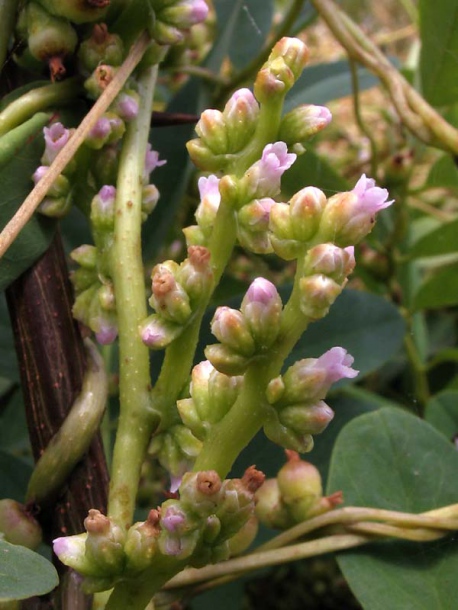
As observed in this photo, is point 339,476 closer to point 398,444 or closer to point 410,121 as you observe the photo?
point 398,444

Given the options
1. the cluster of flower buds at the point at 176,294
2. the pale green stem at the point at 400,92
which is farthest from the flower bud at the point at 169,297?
the pale green stem at the point at 400,92

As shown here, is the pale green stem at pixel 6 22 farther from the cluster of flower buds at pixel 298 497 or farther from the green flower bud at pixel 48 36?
the cluster of flower buds at pixel 298 497

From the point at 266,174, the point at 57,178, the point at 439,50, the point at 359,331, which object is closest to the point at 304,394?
the point at 266,174

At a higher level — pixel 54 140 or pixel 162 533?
pixel 54 140

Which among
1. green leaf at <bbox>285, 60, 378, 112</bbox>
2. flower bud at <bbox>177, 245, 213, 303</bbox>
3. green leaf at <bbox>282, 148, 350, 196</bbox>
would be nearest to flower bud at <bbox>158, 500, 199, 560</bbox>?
flower bud at <bbox>177, 245, 213, 303</bbox>

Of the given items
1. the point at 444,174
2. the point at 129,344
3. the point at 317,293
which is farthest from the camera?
the point at 444,174

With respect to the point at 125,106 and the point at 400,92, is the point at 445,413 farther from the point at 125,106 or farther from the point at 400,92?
the point at 125,106
